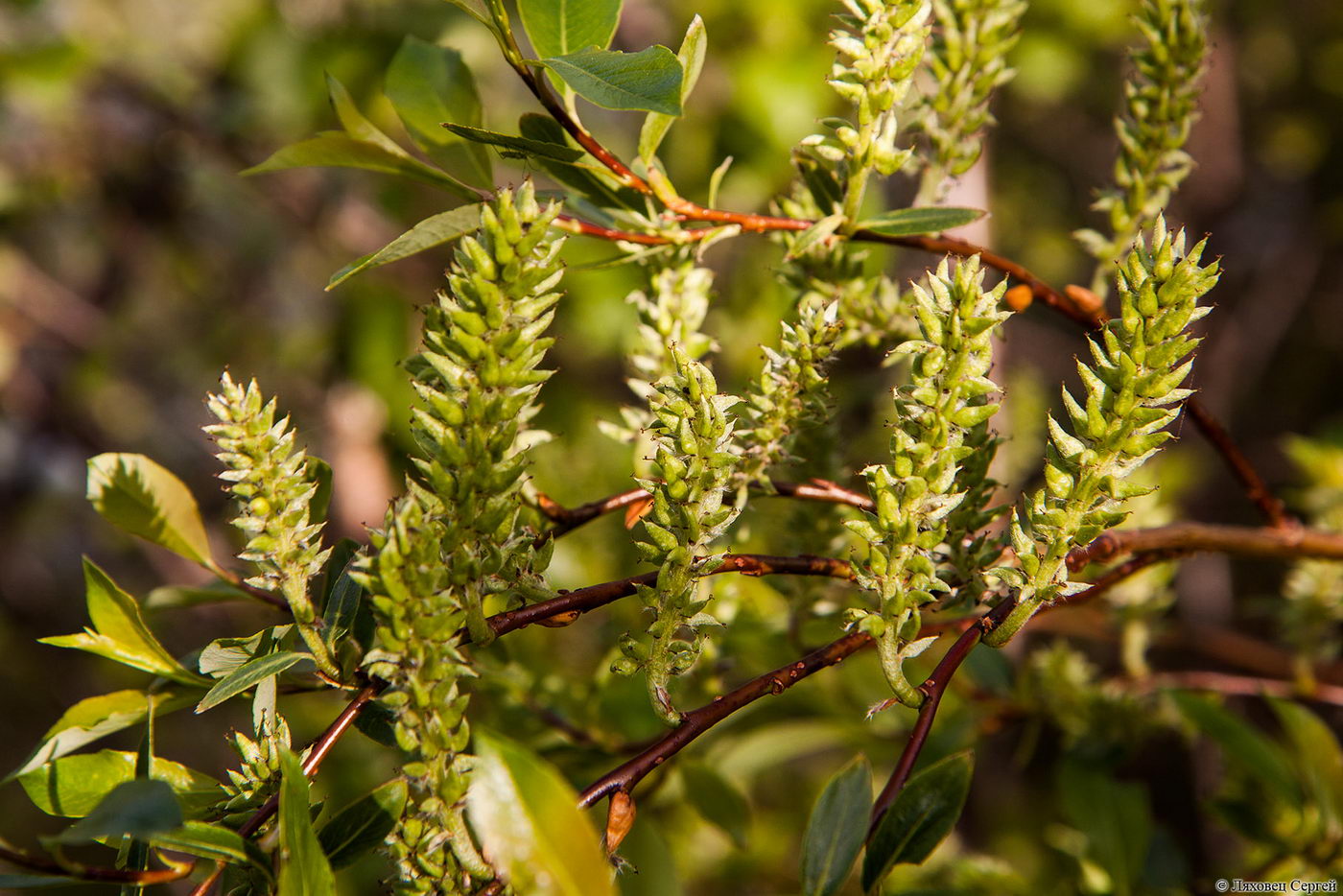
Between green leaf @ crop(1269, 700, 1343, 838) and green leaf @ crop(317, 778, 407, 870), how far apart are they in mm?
868

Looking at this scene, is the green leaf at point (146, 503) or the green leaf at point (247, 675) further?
the green leaf at point (146, 503)

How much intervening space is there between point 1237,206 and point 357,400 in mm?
2895

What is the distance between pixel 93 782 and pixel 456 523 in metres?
0.32

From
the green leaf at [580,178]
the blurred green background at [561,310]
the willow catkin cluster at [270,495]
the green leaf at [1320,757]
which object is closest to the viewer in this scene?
the willow catkin cluster at [270,495]

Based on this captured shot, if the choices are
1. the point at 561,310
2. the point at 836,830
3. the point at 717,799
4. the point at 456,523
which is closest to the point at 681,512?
the point at 456,523

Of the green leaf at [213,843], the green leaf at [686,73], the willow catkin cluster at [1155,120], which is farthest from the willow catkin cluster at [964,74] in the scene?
the green leaf at [213,843]

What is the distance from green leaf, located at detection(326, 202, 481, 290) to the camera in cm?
62

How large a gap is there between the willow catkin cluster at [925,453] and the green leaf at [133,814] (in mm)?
377

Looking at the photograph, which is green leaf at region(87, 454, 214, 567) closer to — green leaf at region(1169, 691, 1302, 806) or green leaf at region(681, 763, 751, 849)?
green leaf at region(681, 763, 751, 849)

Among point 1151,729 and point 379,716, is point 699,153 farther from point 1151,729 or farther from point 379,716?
point 379,716

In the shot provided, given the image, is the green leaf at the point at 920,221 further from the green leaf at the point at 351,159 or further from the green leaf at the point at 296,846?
the green leaf at the point at 296,846

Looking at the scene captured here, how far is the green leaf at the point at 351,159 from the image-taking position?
71cm

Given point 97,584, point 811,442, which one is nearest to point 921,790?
point 811,442

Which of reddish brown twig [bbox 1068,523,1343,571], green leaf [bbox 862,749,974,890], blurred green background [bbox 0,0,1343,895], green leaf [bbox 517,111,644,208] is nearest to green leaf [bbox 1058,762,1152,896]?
blurred green background [bbox 0,0,1343,895]
